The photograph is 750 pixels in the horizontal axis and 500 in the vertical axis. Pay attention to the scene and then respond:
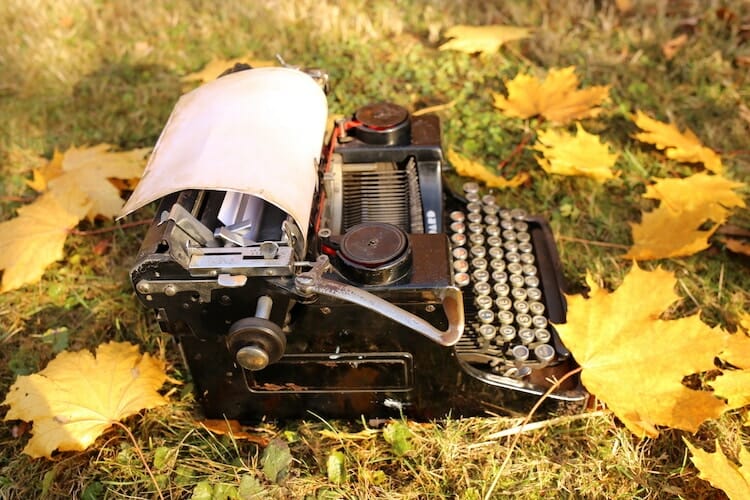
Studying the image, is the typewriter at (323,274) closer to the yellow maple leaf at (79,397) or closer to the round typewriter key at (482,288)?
the round typewriter key at (482,288)

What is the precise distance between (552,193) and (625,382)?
1531 millimetres

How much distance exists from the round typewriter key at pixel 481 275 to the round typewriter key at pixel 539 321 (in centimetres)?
26

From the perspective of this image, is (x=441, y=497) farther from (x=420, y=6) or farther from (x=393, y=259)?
(x=420, y=6)

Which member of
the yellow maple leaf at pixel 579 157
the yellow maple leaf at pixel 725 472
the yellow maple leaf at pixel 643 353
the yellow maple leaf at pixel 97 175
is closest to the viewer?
the yellow maple leaf at pixel 725 472

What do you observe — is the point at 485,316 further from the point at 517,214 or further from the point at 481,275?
the point at 517,214

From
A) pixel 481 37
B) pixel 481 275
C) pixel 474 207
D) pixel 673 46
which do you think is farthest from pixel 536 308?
pixel 673 46

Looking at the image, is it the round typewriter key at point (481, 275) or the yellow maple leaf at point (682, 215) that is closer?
A: the round typewriter key at point (481, 275)

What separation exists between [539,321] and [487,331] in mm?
270

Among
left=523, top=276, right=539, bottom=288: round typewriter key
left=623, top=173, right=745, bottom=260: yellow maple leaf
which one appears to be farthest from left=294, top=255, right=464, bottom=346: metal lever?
left=623, top=173, right=745, bottom=260: yellow maple leaf

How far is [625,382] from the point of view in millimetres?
2568

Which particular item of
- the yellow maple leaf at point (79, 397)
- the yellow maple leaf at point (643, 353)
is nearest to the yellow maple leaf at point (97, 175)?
the yellow maple leaf at point (79, 397)

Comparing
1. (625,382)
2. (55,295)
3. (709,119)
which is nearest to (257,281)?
(625,382)

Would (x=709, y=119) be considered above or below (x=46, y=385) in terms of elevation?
below

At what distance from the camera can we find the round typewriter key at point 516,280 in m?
2.96
